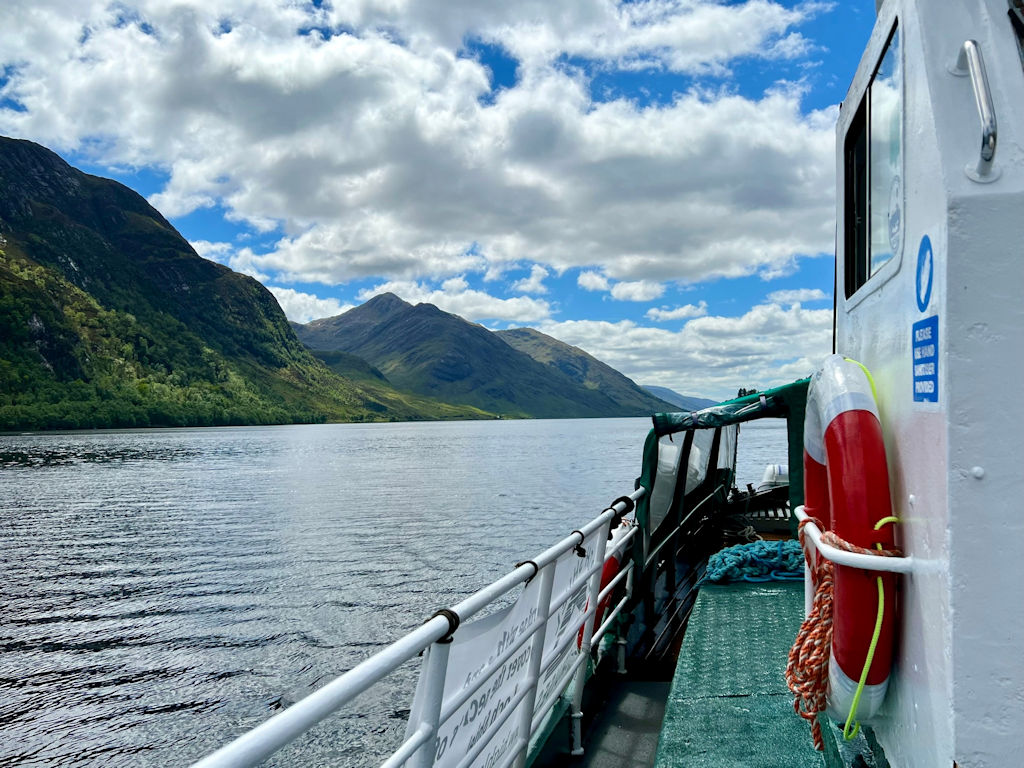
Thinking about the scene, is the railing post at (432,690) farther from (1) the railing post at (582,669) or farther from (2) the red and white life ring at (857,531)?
(1) the railing post at (582,669)

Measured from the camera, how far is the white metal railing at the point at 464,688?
153 cm

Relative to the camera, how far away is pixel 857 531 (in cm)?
219

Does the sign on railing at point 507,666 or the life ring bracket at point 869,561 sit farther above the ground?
the life ring bracket at point 869,561

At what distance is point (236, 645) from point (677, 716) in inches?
455

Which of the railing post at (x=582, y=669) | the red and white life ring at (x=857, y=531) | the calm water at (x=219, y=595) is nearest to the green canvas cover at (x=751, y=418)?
the railing post at (x=582, y=669)

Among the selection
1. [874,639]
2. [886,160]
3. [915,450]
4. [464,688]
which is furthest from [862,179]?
[464,688]

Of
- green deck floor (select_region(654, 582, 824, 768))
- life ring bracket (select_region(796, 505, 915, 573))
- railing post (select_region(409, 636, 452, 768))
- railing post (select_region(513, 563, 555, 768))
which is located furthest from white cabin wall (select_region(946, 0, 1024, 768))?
green deck floor (select_region(654, 582, 824, 768))

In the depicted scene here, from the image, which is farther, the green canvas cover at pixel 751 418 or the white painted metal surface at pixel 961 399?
the green canvas cover at pixel 751 418

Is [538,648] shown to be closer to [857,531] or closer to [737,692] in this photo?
[737,692]

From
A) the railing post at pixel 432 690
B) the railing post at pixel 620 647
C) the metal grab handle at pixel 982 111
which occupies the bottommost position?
the railing post at pixel 620 647

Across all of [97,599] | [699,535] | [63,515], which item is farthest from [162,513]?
[699,535]

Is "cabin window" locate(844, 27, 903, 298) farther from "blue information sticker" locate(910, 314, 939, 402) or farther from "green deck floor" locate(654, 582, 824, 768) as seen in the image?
"green deck floor" locate(654, 582, 824, 768)

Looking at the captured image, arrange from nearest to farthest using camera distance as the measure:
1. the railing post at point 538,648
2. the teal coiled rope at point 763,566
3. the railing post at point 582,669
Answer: the railing post at point 538,648 < the railing post at point 582,669 < the teal coiled rope at point 763,566

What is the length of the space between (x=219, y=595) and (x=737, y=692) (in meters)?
15.9
